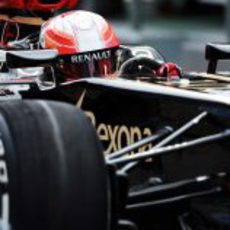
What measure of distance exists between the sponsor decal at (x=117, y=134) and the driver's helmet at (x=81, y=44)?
2.61 feet

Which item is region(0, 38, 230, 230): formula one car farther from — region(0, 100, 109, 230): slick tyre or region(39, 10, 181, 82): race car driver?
region(39, 10, 181, 82): race car driver

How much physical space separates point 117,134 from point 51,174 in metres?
0.93

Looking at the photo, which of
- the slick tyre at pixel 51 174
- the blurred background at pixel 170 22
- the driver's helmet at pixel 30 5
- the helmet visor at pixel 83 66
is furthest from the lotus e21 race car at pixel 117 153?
the blurred background at pixel 170 22

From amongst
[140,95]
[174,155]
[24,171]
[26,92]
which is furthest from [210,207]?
[26,92]

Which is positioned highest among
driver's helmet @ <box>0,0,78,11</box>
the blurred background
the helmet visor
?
the helmet visor

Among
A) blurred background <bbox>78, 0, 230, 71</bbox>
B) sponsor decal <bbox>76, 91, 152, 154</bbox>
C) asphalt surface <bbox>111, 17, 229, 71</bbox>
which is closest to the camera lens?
sponsor decal <bbox>76, 91, 152, 154</bbox>

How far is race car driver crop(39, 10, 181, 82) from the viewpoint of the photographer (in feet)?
20.7

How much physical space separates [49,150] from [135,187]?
0.70 metres

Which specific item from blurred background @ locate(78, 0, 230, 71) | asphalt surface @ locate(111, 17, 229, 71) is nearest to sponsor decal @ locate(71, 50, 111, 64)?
asphalt surface @ locate(111, 17, 229, 71)

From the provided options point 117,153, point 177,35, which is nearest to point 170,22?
point 177,35

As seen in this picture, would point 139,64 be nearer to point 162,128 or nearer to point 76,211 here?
point 162,128

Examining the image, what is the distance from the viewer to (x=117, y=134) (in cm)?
543

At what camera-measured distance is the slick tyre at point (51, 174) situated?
451 centimetres

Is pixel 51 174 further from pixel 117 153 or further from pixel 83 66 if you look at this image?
pixel 83 66
